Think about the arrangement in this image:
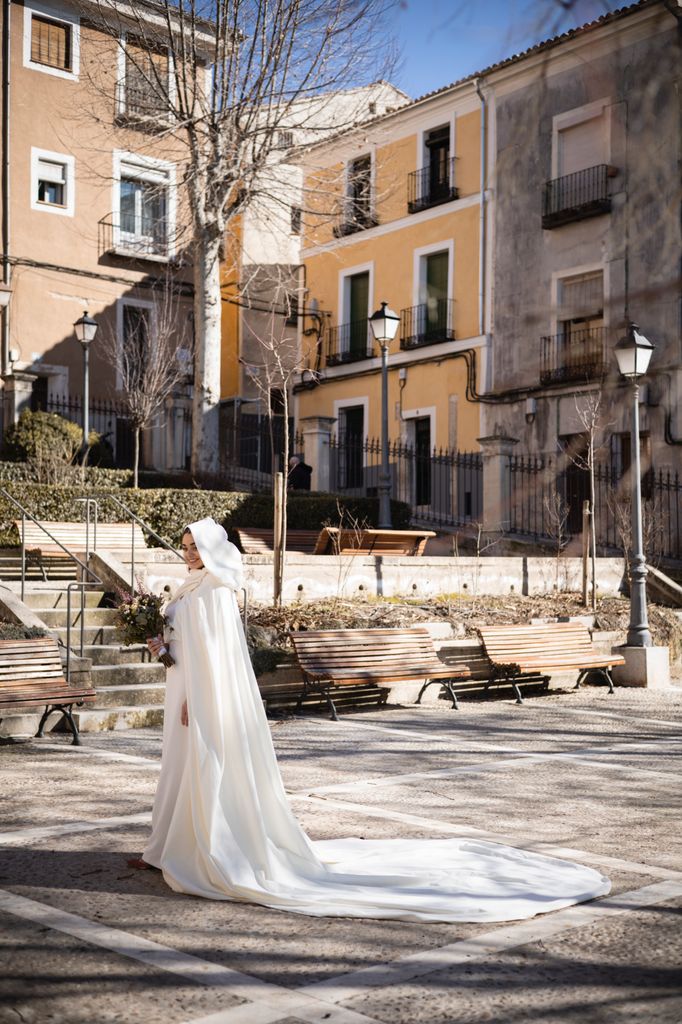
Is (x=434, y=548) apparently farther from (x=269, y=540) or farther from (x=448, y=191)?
(x=448, y=191)

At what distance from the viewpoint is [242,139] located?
2053 centimetres

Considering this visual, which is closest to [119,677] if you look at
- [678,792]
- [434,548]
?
[678,792]

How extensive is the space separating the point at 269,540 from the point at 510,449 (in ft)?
15.1

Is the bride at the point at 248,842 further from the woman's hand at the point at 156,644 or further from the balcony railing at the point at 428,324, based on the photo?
the balcony railing at the point at 428,324

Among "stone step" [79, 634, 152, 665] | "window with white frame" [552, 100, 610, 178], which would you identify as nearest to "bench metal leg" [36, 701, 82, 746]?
"stone step" [79, 634, 152, 665]

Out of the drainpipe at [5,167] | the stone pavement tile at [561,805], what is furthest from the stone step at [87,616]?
the drainpipe at [5,167]

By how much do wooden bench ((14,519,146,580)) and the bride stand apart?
8.62 m

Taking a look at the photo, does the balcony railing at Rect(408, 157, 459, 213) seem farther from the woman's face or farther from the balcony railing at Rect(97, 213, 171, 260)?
the woman's face

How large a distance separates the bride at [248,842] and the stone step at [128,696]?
4.70m

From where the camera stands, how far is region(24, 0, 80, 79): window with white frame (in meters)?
28.5

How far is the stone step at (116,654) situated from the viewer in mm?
11359

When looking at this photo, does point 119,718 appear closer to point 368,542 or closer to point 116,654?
point 116,654

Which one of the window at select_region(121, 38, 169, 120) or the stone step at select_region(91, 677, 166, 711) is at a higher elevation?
the window at select_region(121, 38, 169, 120)

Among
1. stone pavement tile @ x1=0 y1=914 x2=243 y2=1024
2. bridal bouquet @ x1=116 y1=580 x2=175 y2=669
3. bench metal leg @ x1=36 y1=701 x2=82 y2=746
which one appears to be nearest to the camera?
stone pavement tile @ x1=0 y1=914 x2=243 y2=1024
